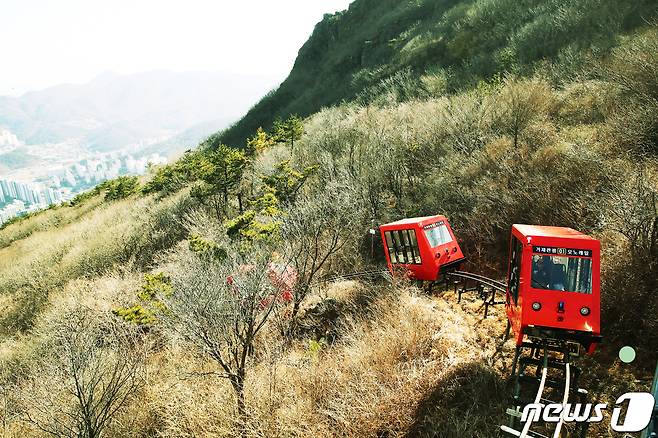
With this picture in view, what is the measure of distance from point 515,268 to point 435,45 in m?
36.8

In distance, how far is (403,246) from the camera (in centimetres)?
1468

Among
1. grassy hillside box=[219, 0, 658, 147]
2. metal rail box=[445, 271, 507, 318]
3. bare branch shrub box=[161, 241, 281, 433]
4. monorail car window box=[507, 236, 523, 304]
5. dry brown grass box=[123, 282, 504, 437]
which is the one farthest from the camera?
grassy hillside box=[219, 0, 658, 147]

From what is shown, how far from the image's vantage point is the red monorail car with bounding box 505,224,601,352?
7.51m

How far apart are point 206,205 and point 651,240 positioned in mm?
26785

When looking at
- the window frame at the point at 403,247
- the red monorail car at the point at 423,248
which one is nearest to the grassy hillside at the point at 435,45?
the red monorail car at the point at 423,248

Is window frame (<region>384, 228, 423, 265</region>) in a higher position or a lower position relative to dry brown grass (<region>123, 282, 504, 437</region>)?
higher

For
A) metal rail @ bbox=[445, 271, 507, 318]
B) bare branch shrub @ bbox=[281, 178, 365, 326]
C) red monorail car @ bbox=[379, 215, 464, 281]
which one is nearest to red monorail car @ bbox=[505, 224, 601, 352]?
metal rail @ bbox=[445, 271, 507, 318]

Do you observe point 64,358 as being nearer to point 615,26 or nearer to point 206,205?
point 206,205

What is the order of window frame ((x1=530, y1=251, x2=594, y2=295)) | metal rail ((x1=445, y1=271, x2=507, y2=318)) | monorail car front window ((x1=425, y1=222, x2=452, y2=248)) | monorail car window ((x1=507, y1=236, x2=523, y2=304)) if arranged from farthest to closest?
monorail car front window ((x1=425, y1=222, x2=452, y2=248)) → metal rail ((x1=445, y1=271, x2=507, y2=318)) → monorail car window ((x1=507, y1=236, x2=523, y2=304)) → window frame ((x1=530, y1=251, x2=594, y2=295))

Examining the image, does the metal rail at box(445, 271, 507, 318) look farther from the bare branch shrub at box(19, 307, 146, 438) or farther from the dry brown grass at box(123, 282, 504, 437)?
the bare branch shrub at box(19, 307, 146, 438)

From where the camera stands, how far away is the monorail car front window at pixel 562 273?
7656 millimetres

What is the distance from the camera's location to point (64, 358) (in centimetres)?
1073

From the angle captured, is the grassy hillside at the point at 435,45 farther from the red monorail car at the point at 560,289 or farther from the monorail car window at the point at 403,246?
the red monorail car at the point at 560,289

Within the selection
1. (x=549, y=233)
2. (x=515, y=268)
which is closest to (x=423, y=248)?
(x=515, y=268)
